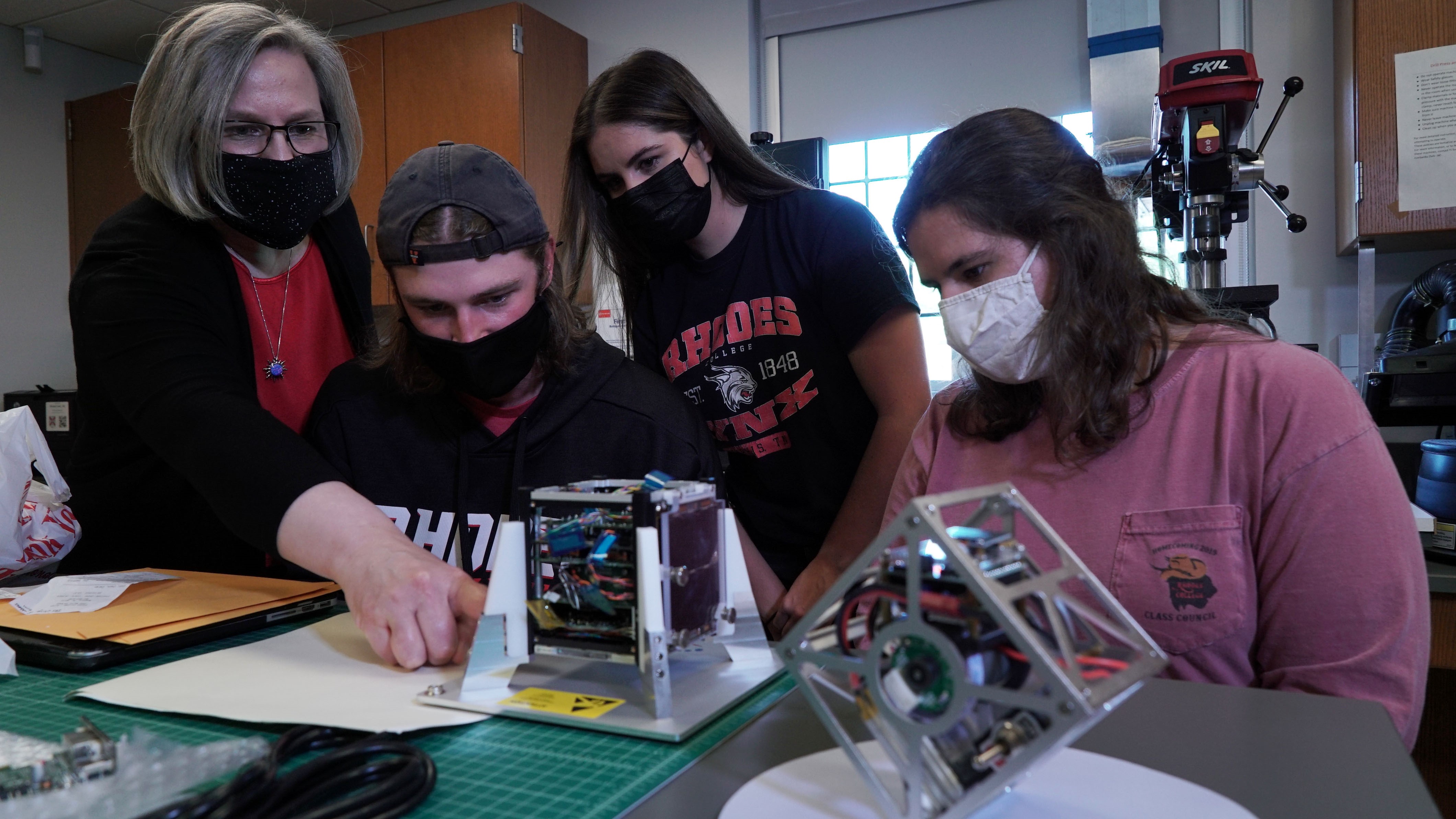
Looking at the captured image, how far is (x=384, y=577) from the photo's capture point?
911 mm

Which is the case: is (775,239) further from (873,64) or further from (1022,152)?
(873,64)

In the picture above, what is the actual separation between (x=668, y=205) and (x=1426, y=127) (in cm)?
196

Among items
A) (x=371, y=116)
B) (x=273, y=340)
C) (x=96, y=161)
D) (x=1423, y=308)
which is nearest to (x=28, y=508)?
(x=273, y=340)

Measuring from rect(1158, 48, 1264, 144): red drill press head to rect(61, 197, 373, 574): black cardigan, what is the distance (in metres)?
1.61

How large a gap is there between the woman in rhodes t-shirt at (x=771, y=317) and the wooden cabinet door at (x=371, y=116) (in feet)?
8.18

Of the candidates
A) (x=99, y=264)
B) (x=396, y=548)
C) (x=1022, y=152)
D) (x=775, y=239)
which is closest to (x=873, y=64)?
(x=775, y=239)

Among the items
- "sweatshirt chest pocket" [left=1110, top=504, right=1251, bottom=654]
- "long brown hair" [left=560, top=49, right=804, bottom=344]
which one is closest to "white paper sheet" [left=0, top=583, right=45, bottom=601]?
"long brown hair" [left=560, top=49, right=804, bottom=344]

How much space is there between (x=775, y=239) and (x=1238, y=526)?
2.69 ft

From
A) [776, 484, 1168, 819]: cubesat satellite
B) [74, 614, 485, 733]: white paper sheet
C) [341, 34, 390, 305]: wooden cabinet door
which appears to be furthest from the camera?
[341, 34, 390, 305]: wooden cabinet door

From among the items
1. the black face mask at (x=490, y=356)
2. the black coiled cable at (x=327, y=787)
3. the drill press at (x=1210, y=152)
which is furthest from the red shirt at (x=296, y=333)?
the drill press at (x=1210, y=152)

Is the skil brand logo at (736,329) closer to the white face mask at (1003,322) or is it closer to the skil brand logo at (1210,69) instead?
the white face mask at (1003,322)

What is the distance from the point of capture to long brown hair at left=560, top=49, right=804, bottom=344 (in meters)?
1.50

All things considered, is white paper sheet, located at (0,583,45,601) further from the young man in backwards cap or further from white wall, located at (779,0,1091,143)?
white wall, located at (779,0,1091,143)

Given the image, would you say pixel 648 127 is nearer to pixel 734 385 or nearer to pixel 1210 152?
pixel 734 385
